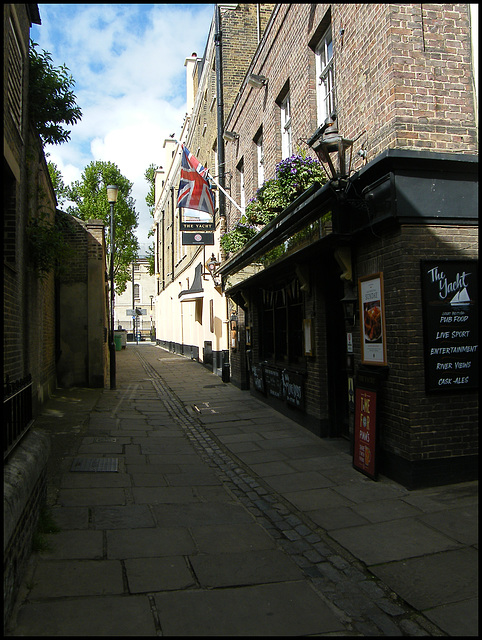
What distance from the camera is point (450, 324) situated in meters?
5.76

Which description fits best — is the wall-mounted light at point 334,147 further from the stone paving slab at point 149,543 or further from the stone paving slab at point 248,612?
the stone paving slab at point 248,612

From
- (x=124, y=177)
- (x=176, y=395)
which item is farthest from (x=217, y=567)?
(x=124, y=177)

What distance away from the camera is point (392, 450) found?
235 inches

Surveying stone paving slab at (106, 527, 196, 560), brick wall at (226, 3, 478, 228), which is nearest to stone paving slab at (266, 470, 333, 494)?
stone paving slab at (106, 527, 196, 560)

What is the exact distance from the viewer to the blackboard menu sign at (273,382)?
10391mm

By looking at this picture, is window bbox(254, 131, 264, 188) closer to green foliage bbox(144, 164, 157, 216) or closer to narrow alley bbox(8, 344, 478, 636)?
narrow alley bbox(8, 344, 478, 636)

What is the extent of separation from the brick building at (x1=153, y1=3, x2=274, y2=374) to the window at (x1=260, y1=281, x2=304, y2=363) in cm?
484

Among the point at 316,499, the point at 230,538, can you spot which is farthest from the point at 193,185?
the point at 230,538

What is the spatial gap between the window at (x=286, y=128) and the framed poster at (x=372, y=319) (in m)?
5.39

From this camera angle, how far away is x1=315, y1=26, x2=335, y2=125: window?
27.9 ft

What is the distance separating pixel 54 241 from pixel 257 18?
1260 cm

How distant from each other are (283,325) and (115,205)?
100ft

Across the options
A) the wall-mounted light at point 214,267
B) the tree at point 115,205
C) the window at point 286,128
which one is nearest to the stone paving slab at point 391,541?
the window at point 286,128

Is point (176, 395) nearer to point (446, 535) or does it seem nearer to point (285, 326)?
point (285, 326)
